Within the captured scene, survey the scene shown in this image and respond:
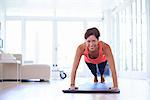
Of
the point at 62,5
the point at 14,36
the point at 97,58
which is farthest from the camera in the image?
the point at 14,36

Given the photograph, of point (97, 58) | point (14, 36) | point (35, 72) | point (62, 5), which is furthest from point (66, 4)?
point (97, 58)

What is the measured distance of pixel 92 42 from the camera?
3270mm

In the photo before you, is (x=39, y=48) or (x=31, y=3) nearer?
(x=31, y=3)

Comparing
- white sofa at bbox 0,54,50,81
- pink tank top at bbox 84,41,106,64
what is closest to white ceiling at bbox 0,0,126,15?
white sofa at bbox 0,54,50,81

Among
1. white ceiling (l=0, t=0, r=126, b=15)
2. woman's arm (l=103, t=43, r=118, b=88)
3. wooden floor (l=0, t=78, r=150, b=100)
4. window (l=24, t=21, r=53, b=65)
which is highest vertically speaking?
white ceiling (l=0, t=0, r=126, b=15)

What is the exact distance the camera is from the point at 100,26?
11727mm

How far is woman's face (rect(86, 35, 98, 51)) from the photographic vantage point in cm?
325

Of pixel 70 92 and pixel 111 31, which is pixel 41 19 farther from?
pixel 70 92

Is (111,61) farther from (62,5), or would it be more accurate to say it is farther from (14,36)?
(14,36)

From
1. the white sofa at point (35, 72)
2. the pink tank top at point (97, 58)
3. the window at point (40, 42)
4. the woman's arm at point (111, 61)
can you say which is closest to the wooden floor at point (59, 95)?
the woman's arm at point (111, 61)

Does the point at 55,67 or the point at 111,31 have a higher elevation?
the point at 111,31

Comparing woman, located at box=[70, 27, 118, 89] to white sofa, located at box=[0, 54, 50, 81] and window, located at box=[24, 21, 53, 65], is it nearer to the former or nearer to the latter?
white sofa, located at box=[0, 54, 50, 81]

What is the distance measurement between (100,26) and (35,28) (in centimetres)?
253

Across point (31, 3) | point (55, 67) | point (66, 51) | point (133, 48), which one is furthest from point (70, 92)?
point (66, 51)
